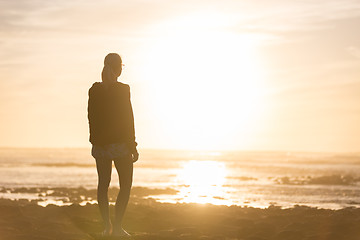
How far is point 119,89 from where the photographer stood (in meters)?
9.23

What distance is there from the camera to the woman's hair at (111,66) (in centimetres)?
921

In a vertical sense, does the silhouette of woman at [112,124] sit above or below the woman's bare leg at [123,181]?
above

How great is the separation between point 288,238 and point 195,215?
430 cm

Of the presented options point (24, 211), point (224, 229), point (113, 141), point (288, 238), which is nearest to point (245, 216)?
point (224, 229)

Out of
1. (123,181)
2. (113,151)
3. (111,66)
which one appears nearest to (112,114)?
(113,151)

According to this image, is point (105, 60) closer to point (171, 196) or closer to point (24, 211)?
point (24, 211)

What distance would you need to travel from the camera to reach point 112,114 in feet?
30.2

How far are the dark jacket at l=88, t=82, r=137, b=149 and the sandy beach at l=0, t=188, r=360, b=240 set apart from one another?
1.59 m

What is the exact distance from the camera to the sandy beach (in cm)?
1028

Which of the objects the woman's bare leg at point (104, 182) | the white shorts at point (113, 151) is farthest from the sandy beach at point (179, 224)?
the white shorts at point (113, 151)

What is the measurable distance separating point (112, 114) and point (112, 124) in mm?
152

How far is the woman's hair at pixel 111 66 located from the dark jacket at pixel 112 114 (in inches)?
5.4

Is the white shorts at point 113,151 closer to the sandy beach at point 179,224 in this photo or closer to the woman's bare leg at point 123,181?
the woman's bare leg at point 123,181

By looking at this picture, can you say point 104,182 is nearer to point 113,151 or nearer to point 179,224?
point 113,151
